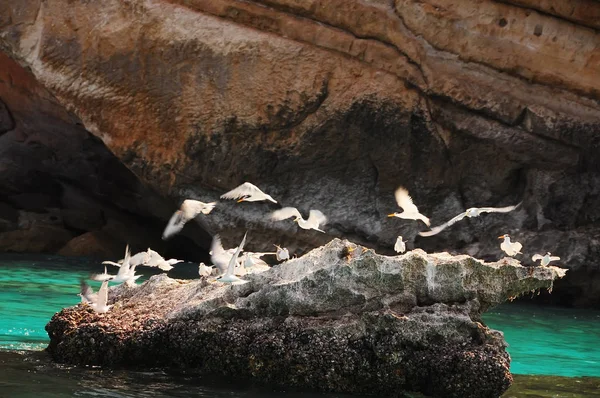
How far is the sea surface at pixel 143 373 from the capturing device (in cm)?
865

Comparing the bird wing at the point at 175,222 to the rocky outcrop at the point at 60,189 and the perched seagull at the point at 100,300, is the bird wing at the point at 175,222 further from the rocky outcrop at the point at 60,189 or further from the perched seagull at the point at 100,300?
the rocky outcrop at the point at 60,189

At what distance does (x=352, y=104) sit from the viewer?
1812 centimetres

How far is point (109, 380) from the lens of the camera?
8.89 metres

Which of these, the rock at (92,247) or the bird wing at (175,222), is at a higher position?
the bird wing at (175,222)

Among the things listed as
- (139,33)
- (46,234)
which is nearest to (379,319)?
(139,33)

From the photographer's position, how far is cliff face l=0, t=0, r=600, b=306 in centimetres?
1753

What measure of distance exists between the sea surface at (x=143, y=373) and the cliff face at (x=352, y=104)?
1906 millimetres

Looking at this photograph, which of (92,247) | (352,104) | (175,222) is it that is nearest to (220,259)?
(175,222)

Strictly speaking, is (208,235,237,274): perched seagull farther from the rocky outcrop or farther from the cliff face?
the rocky outcrop

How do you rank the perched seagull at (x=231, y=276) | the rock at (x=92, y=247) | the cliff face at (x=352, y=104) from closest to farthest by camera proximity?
1. the perched seagull at (x=231, y=276)
2. the cliff face at (x=352, y=104)
3. the rock at (x=92, y=247)

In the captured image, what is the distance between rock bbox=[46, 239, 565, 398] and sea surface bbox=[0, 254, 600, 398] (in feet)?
0.80

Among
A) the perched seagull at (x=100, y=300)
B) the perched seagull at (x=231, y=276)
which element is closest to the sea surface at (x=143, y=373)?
the perched seagull at (x=100, y=300)

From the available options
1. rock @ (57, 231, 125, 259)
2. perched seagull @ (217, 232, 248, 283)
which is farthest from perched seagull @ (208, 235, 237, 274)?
rock @ (57, 231, 125, 259)

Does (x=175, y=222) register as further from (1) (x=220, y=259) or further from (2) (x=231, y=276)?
(2) (x=231, y=276)
